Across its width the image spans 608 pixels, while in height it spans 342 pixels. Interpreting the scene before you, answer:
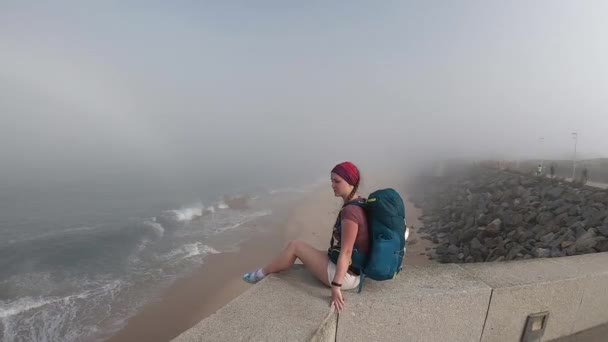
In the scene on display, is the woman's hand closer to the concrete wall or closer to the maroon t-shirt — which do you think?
the concrete wall

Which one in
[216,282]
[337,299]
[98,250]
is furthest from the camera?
[98,250]

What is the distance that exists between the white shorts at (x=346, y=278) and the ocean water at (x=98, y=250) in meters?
13.1

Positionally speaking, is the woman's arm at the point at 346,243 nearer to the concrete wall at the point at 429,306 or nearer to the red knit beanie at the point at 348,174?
the concrete wall at the point at 429,306

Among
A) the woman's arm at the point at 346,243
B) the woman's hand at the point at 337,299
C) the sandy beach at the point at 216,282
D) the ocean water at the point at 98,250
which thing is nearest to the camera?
the woman's hand at the point at 337,299

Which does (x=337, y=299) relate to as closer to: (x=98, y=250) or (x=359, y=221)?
(x=359, y=221)

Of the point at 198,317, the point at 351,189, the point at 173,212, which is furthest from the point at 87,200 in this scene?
the point at 351,189

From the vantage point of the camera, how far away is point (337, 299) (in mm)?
2482

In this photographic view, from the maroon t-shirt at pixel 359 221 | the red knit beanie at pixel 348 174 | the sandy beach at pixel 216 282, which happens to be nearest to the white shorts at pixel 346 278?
the maroon t-shirt at pixel 359 221

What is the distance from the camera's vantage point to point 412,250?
671 inches

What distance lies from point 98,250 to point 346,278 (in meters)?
24.4

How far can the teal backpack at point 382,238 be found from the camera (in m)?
2.65

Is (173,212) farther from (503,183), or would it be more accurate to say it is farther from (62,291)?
(503,183)

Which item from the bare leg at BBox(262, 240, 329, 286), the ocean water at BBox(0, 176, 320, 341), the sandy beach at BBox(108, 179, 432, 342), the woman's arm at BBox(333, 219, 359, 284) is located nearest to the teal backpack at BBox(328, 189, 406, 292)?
the woman's arm at BBox(333, 219, 359, 284)

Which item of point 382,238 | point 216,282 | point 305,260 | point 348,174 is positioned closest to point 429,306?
point 382,238
